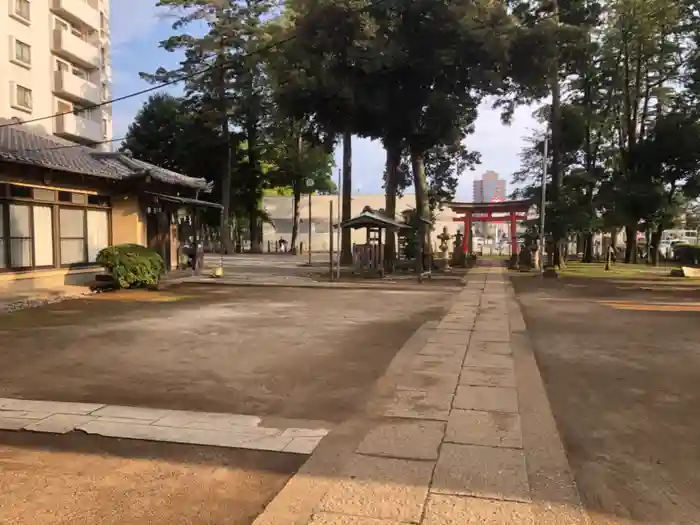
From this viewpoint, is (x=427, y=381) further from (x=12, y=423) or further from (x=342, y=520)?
(x=12, y=423)

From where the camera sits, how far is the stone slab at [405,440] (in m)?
4.42

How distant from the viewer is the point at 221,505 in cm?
364

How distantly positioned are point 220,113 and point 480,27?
25622 millimetres

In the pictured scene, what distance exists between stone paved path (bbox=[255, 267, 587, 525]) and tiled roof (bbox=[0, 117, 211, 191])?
12176mm

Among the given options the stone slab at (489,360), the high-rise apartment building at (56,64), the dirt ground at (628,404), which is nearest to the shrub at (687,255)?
the dirt ground at (628,404)

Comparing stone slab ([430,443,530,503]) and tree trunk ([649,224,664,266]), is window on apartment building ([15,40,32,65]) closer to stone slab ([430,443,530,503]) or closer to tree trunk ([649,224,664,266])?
stone slab ([430,443,530,503])

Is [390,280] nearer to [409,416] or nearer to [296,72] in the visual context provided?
[296,72]

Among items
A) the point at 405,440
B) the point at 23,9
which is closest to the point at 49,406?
the point at 405,440

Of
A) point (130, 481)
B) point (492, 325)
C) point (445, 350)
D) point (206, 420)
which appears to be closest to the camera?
point (130, 481)

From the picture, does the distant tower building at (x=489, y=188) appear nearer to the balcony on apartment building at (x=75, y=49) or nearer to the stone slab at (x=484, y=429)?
the balcony on apartment building at (x=75, y=49)

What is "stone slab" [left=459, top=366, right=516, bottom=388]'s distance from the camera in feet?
21.7

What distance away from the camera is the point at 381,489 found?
377 centimetres

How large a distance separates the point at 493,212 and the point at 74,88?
26.4m

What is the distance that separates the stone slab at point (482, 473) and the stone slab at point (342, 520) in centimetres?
53
